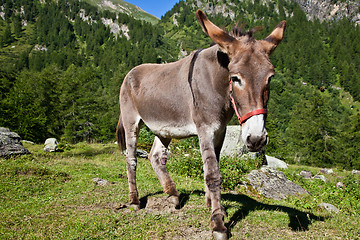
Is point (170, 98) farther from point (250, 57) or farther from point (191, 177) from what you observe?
point (191, 177)

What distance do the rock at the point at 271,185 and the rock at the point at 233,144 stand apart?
3.35 m

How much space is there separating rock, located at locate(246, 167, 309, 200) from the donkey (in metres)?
4.26

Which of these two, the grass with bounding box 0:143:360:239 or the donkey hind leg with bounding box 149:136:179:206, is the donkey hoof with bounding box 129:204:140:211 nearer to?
the grass with bounding box 0:143:360:239

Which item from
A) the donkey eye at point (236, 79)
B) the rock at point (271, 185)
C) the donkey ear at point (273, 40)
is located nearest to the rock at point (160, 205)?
the donkey eye at point (236, 79)

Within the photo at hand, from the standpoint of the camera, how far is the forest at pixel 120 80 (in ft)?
127

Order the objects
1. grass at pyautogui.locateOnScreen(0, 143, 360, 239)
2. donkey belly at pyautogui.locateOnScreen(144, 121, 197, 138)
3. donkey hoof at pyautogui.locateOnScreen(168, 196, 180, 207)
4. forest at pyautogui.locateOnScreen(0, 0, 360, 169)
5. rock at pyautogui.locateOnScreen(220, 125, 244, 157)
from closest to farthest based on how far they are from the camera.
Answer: grass at pyautogui.locateOnScreen(0, 143, 360, 239)
donkey belly at pyautogui.locateOnScreen(144, 121, 197, 138)
donkey hoof at pyautogui.locateOnScreen(168, 196, 180, 207)
rock at pyautogui.locateOnScreen(220, 125, 244, 157)
forest at pyautogui.locateOnScreen(0, 0, 360, 169)

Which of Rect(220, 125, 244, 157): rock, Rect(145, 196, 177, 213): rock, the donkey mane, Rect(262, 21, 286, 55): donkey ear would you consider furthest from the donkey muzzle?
Rect(220, 125, 244, 157): rock

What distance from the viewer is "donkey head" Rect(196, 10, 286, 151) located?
2395 mm

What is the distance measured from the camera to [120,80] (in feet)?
156

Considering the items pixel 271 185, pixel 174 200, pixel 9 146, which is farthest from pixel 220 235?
pixel 9 146

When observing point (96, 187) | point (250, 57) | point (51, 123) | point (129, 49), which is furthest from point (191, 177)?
point (129, 49)

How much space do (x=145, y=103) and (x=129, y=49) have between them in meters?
155

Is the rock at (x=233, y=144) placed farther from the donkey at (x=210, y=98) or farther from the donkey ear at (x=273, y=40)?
the donkey ear at (x=273, y=40)

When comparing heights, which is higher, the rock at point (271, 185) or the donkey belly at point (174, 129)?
the donkey belly at point (174, 129)
